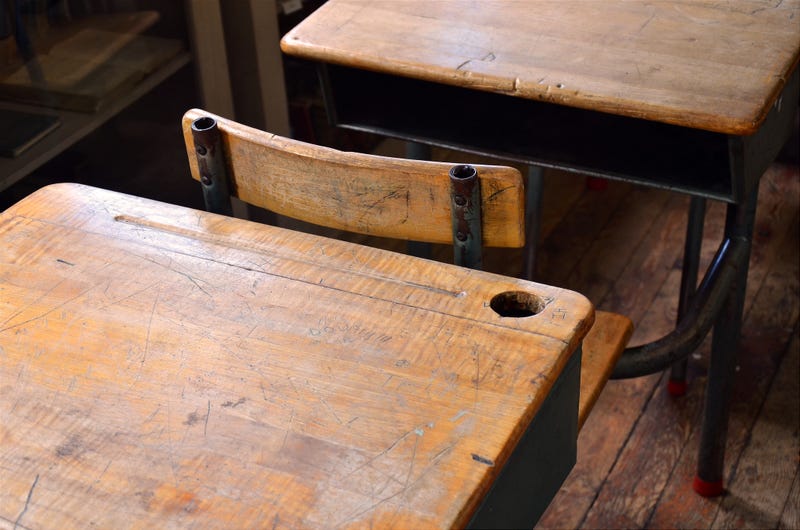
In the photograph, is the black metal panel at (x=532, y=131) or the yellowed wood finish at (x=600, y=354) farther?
the black metal panel at (x=532, y=131)

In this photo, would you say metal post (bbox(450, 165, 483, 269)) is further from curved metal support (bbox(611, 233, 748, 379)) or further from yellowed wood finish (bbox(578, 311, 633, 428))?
curved metal support (bbox(611, 233, 748, 379))

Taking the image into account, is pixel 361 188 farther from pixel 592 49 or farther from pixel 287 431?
pixel 592 49

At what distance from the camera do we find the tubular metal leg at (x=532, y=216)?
2184mm

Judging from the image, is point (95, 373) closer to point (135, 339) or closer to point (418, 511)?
point (135, 339)

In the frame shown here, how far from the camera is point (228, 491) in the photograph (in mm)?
882

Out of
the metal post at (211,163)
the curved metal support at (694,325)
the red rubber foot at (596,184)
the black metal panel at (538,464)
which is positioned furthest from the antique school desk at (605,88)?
the red rubber foot at (596,184)

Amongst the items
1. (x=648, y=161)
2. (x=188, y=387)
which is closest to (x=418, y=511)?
(x=188, y=387)

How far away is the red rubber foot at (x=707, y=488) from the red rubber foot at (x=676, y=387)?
10.7 inches

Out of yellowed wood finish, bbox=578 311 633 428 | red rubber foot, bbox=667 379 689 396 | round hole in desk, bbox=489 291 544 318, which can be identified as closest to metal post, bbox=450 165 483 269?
round hole in desk, bbox=489 291 544 318

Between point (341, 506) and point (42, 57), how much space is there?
138 centimetres

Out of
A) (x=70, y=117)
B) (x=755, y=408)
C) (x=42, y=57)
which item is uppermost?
(x=42, y=57)

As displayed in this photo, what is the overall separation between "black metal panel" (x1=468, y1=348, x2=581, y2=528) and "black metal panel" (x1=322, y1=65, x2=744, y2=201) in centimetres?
55

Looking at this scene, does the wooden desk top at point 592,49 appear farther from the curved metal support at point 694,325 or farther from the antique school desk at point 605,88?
the curved metal support at point 694,325

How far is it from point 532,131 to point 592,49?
0.67 feet
